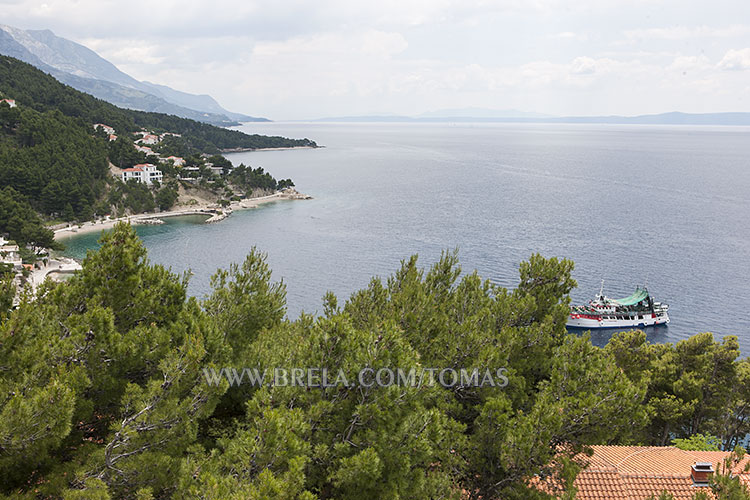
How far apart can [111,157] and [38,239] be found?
28.0 m

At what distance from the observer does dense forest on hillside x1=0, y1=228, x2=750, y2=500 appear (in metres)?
5.48

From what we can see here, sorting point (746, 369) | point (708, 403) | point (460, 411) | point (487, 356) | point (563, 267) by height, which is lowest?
point (708, 403)

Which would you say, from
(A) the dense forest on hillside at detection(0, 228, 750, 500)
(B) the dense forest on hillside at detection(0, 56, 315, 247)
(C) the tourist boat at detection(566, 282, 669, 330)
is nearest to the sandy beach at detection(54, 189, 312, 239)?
(B) the dense forest on hillside at detection(0, 56, 315, 247)

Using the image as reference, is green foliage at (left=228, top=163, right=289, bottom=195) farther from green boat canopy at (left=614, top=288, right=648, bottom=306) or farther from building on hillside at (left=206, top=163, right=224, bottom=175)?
green boat canopy at (left=614, top=288, right=648, bottom=306)

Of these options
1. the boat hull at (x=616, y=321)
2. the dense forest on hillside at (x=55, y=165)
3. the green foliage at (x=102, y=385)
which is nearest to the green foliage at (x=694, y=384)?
the green foliage at (x=102, y=385)

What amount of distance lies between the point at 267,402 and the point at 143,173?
210ft

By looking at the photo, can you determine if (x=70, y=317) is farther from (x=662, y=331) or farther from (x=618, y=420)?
(x=662, y=331)

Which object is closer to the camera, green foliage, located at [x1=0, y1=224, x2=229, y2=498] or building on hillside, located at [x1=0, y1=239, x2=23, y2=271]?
green foliage, located at [x1=0, y1=224, x2=229, y2=498]

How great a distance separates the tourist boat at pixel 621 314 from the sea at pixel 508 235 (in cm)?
69

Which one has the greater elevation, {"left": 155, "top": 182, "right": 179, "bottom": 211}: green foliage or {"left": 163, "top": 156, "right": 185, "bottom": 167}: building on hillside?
{"left": 163, "top": 156, "right": 185, "bottom": 167}: building on hillside

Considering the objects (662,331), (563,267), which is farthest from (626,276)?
(563,267)

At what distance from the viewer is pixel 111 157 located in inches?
2527

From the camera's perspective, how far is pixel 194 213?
204 feet

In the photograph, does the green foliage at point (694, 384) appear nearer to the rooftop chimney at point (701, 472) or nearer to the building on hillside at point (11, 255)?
the rooftop chimney at point (701, 472)
